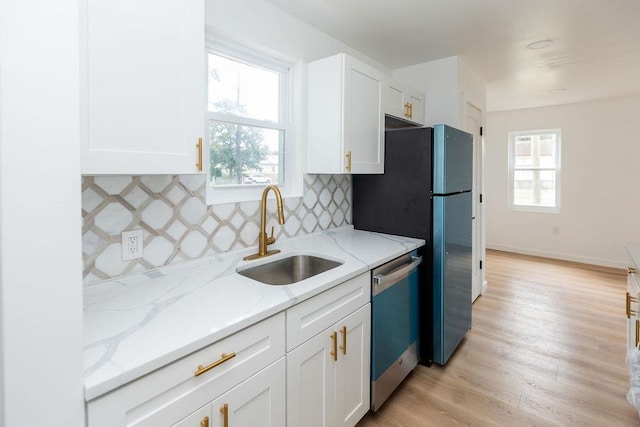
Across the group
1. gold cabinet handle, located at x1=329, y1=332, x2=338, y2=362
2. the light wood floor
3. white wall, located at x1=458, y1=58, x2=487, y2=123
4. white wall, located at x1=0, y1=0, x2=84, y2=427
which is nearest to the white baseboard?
the light wood floor

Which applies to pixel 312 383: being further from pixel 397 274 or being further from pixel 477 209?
pixel 477 209

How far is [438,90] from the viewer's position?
305 cm

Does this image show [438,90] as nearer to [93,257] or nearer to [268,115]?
[268,115]

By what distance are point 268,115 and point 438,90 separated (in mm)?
1695

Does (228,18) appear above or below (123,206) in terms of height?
above

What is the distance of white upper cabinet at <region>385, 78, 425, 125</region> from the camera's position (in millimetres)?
2505

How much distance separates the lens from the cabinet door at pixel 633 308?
159cm

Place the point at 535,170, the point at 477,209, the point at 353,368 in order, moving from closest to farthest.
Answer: the point at 353,368 < the point at 477,209 < the point at 535,170

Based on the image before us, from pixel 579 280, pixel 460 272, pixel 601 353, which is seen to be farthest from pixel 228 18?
pixel 579 280

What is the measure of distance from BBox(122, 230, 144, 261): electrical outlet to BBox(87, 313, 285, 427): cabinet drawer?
667mm

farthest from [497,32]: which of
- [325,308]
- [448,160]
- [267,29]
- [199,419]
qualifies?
[199,419]

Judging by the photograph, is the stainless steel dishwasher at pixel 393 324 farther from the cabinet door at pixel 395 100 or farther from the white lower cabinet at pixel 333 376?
the cabinet door at pixel 395 100

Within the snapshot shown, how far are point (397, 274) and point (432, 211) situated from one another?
56 cm

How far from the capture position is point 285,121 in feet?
7.39
